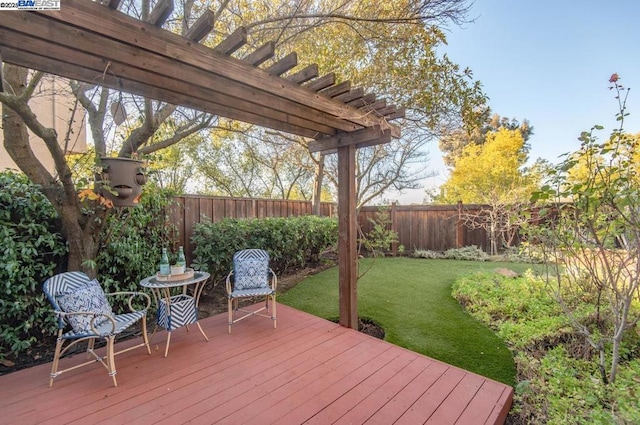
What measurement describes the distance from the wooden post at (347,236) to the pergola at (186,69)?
0.70ft

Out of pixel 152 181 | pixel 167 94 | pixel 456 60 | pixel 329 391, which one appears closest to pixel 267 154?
pixel 152 181

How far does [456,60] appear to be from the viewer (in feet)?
12.3

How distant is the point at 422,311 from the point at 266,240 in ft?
9.23

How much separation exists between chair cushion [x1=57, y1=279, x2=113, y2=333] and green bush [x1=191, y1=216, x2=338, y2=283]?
1.69 metres

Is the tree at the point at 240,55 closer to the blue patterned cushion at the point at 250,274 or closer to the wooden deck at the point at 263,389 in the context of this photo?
the wooden deck at the point at 263,389

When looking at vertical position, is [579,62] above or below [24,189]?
above

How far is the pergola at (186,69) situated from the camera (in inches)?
58.2

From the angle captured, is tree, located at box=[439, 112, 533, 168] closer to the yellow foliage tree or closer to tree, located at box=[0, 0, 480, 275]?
the yellow foliage tree

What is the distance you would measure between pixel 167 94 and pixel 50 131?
1287mm

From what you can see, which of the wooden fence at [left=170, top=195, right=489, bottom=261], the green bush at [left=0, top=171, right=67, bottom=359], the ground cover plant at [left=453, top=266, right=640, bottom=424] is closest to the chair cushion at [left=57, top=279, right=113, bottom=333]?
the green bush at [left=0, top=171, right=67, bottom=359]

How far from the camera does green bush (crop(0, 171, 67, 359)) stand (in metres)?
2.58

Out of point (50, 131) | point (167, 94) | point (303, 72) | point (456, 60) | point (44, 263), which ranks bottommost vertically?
point (44, 263)

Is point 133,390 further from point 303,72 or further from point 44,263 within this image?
point 303,72

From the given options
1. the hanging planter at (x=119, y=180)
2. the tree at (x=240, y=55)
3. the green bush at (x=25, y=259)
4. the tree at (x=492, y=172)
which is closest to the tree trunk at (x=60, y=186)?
the tree at (x=240, y=55)
